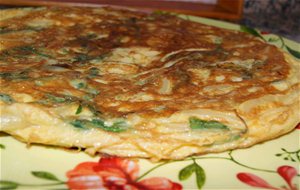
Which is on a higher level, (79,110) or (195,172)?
(79,110)

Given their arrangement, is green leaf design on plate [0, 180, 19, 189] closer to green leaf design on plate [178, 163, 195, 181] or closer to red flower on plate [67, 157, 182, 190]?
red flower on plate [67, 157, 182, 190]

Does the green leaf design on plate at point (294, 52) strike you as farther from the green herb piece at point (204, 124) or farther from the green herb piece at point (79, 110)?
the green herb piece at point (79, 110)

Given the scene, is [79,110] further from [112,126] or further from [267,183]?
[267,183]

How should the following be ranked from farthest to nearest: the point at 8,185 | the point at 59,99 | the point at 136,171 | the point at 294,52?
the point at 294,52
the point at 59,99
the point at 136,171
the point at 8,185

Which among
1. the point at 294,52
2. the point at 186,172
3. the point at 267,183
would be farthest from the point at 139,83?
the point at 294,52

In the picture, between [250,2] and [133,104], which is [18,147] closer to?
[133,104]

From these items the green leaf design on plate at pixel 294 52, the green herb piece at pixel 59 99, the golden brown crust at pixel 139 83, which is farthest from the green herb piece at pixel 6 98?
the green leaf design on plate at pixel 294 52

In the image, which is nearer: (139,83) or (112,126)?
(112,126)
